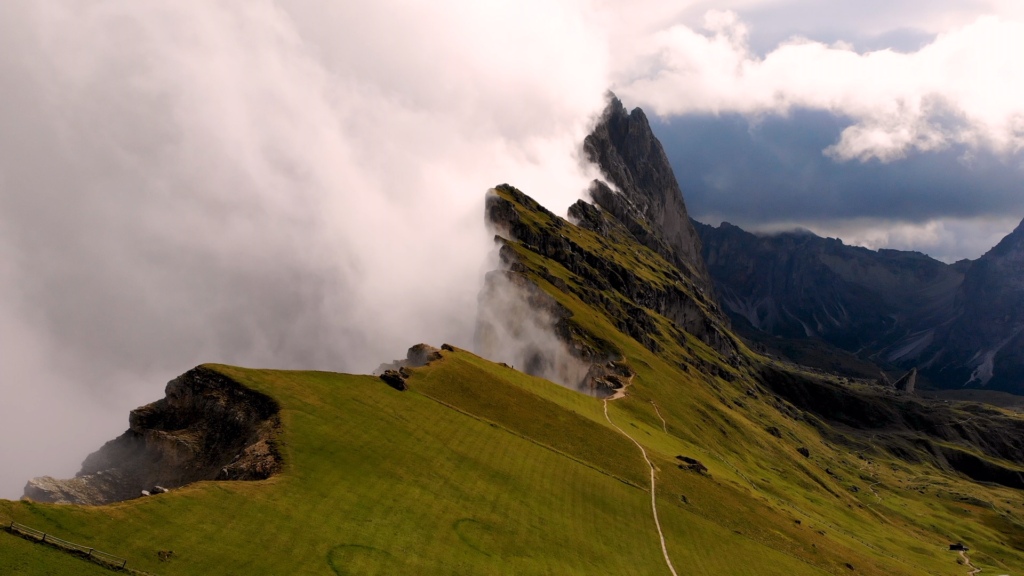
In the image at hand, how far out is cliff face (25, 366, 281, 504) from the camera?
64.8 meters

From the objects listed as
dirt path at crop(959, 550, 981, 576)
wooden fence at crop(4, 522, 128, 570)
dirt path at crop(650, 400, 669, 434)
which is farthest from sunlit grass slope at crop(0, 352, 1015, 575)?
dirt path at crop(959, 550, 981, 576)

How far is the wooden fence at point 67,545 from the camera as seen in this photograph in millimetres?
42469

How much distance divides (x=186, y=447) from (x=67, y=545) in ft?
92.9

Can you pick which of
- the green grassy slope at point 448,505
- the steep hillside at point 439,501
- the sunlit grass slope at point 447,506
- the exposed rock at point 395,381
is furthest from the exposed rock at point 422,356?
the exposed rock at point 395,381

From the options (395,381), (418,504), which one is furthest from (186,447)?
(395,381)

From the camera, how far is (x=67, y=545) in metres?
42.9

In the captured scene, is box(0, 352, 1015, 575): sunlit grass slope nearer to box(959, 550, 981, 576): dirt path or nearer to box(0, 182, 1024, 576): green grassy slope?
box(0, 182, 1024, 576): green grassy slope

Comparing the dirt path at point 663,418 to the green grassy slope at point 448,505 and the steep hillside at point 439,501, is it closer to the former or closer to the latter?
the steep hillside at point 439,501

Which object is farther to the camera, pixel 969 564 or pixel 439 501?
pixel 969 564

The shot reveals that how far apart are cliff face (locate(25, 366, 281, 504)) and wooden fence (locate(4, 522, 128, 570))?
18975 mm

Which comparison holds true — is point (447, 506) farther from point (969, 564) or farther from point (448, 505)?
point (969, 564)

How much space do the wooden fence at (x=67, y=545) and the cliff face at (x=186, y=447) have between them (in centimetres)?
1897

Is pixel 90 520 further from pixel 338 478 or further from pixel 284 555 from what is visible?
pixel 338 478

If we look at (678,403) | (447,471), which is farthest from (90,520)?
(678,403)
